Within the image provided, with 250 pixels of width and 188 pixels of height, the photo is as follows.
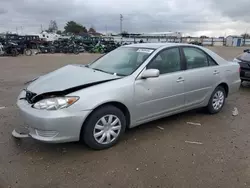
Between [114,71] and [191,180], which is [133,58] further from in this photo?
[191,180]

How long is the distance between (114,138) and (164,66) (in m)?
1.45

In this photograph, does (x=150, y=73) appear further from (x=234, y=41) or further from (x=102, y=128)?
(x=234, y=41)

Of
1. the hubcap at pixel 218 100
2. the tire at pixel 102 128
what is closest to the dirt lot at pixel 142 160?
the tire at pixel 102 128

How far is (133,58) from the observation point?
13.1 ft

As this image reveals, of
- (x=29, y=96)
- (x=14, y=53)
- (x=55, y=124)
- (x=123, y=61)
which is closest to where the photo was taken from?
(x=55, y=124)

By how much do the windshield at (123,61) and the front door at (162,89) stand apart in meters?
0.21

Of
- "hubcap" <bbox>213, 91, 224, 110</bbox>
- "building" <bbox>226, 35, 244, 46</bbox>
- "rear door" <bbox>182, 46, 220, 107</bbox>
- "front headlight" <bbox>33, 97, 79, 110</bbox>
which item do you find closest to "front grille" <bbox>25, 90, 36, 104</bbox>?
"front headlight" <bbox>33, 97, 79, 110</bbox>

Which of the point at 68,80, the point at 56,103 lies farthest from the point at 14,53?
the point at 56,103

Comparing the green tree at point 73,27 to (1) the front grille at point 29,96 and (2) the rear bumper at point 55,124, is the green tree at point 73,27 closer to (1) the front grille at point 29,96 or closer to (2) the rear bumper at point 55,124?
(1) the front grille at point 29,96

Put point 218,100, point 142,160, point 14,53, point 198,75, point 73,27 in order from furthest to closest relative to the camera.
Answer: point 73,27, point 14,53, point 218,100, point 198,75, point 142,160

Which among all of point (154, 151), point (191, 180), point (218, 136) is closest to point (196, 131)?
point (218, 136)

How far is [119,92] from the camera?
3307mm

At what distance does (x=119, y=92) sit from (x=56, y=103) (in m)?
0.85

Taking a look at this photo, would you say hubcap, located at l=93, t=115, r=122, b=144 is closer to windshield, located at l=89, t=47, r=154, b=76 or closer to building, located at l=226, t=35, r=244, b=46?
windshield, located at l=89, t=47, r=154, b=76
